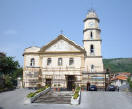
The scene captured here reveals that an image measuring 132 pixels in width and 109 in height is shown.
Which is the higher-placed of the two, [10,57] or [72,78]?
[10,57]

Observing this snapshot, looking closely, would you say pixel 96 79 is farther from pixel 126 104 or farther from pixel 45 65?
pixel 126 104

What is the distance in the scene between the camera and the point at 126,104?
22469 millimetres

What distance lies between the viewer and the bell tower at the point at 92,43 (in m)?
41.5

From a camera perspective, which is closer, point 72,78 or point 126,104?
point 126,104

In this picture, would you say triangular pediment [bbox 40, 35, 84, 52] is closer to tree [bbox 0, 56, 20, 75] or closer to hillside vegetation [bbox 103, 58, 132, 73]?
tree [bbox 0, 56, 20, 75]

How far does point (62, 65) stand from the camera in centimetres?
3909

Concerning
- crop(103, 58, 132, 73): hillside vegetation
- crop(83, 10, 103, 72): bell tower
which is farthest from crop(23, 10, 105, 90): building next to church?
crop(103, 58, 132, 73): hillside vegetation

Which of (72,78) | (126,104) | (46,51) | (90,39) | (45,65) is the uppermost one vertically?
(90,39)

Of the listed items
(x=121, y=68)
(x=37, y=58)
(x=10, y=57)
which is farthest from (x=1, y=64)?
(x=121, y=68)

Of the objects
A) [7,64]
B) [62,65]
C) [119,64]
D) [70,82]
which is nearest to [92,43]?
[62,65]

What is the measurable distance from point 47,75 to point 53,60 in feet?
10.3

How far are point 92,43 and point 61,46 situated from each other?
23.5ft

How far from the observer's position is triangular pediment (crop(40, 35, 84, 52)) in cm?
3944

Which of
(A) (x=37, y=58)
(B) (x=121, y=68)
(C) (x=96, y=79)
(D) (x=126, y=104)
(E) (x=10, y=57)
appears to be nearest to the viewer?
(D) (x=126, y=104)
